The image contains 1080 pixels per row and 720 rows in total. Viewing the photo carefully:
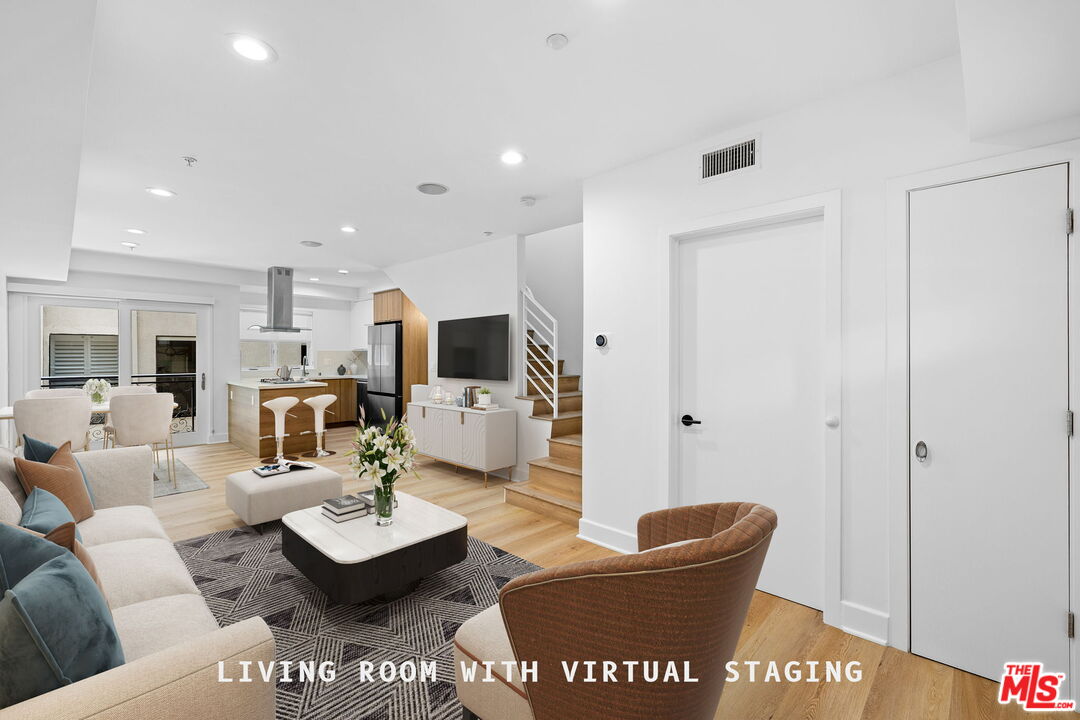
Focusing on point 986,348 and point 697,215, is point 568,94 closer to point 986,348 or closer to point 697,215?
point 697,215

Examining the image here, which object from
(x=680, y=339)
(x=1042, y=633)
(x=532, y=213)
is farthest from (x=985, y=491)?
(x=532, y=213)

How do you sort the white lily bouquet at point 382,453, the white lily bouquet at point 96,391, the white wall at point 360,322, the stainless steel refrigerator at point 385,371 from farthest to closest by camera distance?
the white wall at point 360,322
the stainless steel refrigerator at point 385,371
the white lily bouquet at point 96,391
the white lily bouquet at point 382,453

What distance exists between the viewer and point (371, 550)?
2.28 meters

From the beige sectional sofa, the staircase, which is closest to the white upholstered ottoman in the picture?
the beige sectional sofa

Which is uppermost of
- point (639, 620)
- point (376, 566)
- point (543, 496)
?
point (639, 620)

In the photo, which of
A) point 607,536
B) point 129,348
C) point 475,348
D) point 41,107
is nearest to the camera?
point 41,107

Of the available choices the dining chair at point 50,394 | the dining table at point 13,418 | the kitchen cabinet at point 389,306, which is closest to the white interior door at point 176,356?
the dining table at point 13,418

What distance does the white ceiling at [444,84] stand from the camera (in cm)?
177

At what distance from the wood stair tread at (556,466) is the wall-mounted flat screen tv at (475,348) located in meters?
1.10

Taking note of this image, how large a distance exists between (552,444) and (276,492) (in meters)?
2.17

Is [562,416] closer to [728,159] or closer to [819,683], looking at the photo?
[728,159]

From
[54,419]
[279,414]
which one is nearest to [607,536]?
[279,414]

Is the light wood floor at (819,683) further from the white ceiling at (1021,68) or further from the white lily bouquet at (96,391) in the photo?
the white lily bouquet at (96,391)

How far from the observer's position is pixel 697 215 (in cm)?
279
